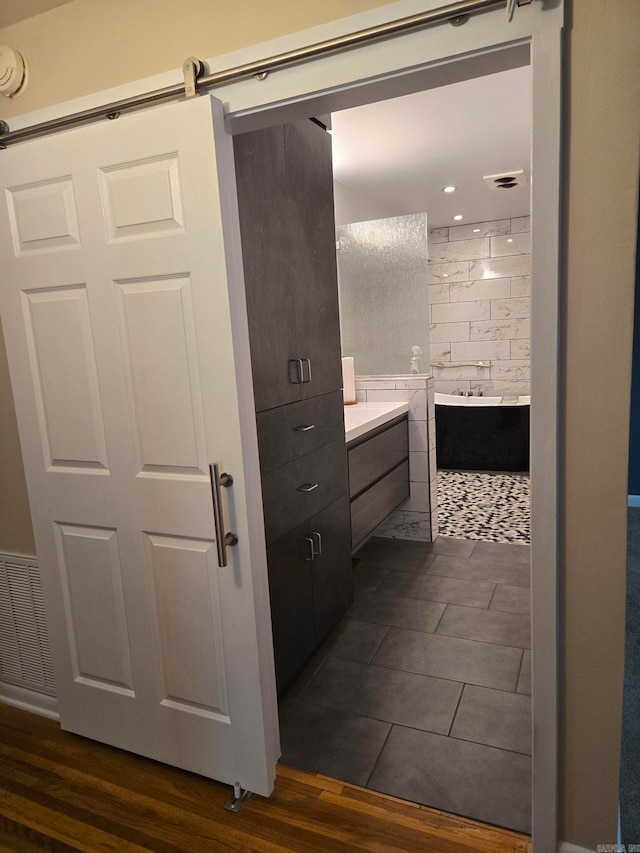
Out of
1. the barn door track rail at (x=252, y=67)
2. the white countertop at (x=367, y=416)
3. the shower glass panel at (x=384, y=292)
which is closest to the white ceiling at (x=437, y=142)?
the shower glass panel at (x=384, y=292)

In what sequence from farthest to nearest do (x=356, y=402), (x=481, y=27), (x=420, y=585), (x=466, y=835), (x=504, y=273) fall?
(x=504, y=273) < (x=356, y=402) < (x=420, y=585) < (x=466, y=835) < (x=481, y=27)

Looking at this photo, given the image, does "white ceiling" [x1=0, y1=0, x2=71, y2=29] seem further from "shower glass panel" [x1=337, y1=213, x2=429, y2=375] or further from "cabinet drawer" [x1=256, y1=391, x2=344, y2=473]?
"shower glass panel" [x1=337, y1=213, x2=429, y2=375]

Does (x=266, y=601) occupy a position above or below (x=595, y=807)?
above

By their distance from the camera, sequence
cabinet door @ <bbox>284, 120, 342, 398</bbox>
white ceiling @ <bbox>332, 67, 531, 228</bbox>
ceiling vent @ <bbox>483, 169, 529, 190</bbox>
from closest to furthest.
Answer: cabinet door @ <bbox>284, 120, 342, 398</bbox>, white ceiling @ <bbox>332, 67, 531, 228</bbox>, ceiling vent @ <bbox>483, 169, 529, 190</bbox>

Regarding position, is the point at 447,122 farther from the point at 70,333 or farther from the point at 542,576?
the point at 542,576

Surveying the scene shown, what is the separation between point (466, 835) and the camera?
156 centimetres

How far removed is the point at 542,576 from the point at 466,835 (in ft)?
Answer: 2.67

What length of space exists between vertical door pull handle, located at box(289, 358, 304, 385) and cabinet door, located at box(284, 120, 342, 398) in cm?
3

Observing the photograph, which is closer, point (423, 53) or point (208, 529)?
point (423, 53)

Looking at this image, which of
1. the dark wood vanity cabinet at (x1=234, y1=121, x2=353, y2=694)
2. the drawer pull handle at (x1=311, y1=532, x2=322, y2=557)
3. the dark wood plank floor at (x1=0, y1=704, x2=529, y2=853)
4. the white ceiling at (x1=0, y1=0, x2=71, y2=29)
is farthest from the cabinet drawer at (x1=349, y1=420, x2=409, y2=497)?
the white ceiling at (x1=0, y1=0, x2=71, y2=29)

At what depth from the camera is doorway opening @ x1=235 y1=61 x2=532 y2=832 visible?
1775 millimetres

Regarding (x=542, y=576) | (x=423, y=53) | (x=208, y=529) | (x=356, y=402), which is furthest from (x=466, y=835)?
(x=356, y=402)

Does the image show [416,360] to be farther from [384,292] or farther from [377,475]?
[377,475]

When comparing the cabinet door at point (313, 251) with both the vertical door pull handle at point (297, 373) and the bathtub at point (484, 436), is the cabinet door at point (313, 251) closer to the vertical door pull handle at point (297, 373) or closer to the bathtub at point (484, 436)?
the vertical door pull handle at point (297, 373)
